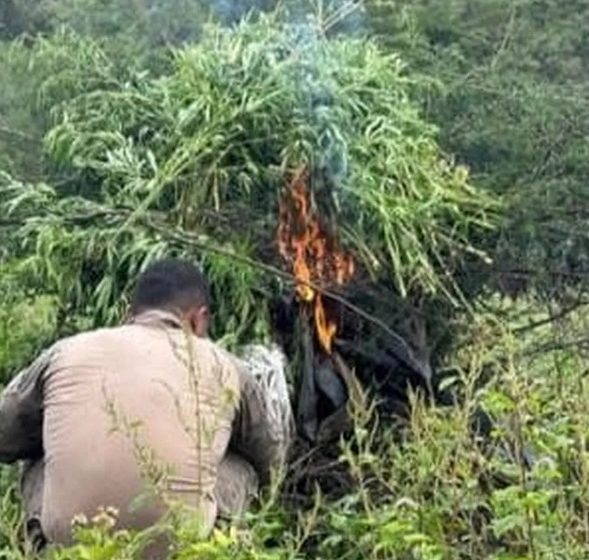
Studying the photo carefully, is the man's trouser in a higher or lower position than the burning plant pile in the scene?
lower

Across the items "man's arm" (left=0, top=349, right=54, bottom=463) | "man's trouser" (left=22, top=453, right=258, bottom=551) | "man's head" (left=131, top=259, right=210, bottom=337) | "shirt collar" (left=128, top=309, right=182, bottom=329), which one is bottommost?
"man's trouser" (left=22, top=453, right=258, bottom=551)

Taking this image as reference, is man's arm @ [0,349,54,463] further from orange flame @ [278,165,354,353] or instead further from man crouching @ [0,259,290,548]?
orange flame @ [278,165,354,353]

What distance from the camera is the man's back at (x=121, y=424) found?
325 cm

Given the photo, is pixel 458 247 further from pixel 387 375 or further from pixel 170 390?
pixel 170 390

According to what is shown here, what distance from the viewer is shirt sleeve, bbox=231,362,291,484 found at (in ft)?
11.7

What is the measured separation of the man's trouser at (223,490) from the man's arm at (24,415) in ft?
0.15

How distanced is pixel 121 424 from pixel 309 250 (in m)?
1.16

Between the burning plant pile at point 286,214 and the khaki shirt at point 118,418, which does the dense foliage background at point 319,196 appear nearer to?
the burning plant pile at point 286,214

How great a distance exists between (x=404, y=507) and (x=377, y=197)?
4.25 ft

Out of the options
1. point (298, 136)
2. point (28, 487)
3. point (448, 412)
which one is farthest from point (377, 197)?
point (28, 487)

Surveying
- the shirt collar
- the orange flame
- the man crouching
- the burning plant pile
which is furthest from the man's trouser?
the orange flame

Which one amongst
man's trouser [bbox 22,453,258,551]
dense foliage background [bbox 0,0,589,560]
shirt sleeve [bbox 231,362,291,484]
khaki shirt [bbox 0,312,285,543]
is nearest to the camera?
khaki shirt [bbox 0,312,285,543]

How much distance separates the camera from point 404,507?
3074 millimetres

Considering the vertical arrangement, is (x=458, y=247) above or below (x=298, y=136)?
below
